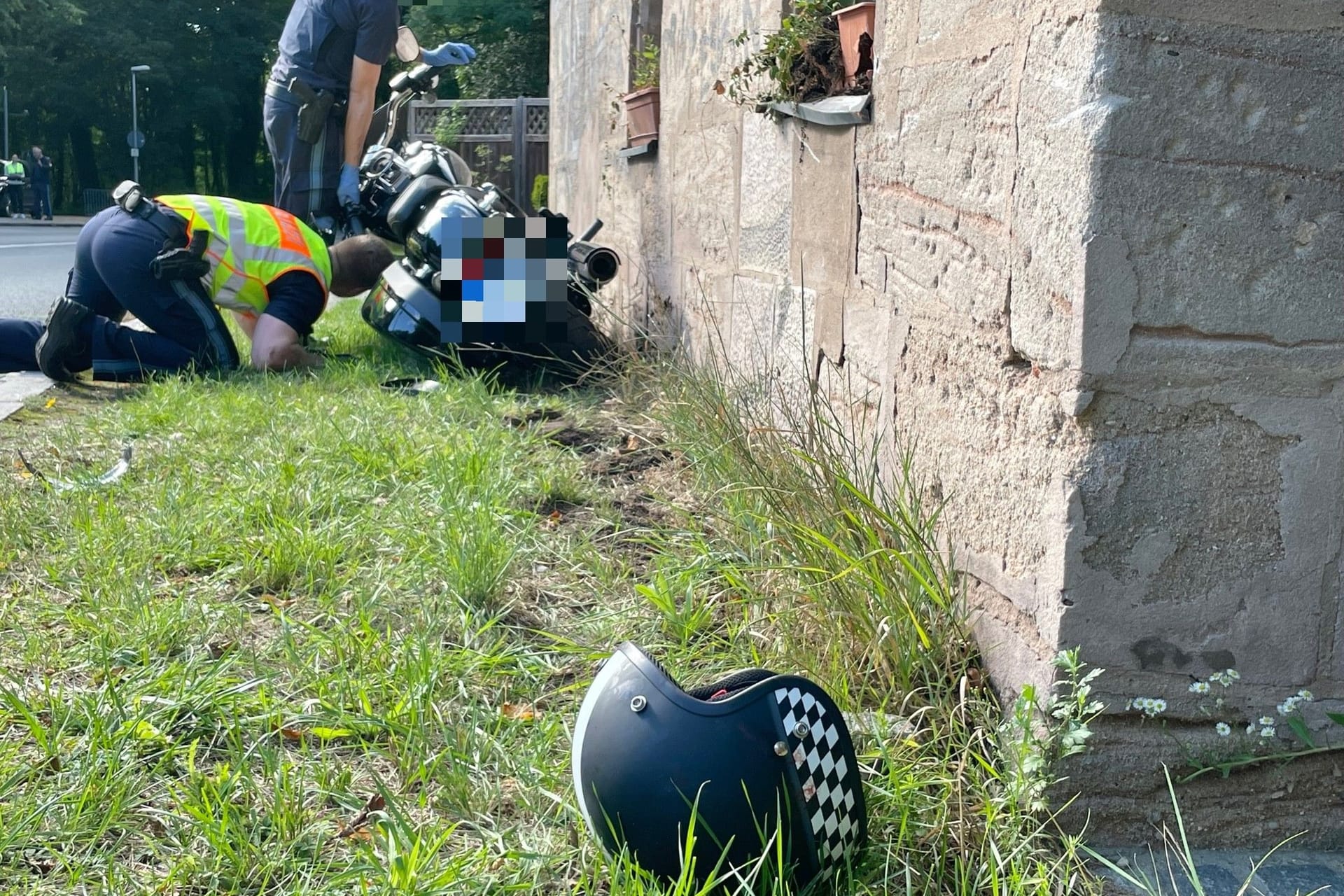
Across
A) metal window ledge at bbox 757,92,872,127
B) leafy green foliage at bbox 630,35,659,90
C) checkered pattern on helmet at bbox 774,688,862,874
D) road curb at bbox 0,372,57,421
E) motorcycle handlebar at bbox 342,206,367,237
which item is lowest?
checkered pattern on helmet at bbox 774,688,862,874

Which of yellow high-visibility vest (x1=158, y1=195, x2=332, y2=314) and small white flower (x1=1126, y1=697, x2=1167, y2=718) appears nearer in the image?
small white flower (x1=1126, y1=697, x2=1167, y2=718)

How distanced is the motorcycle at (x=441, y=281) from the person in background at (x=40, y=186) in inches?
1102

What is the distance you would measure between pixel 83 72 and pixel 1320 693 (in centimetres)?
4633

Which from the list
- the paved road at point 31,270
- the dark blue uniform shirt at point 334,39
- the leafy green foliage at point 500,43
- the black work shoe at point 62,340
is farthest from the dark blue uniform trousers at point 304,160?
the leafy green foliage at point 500,43

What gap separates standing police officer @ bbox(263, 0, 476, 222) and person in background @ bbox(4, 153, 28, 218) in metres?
24.3

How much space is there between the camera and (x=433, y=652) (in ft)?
8.00

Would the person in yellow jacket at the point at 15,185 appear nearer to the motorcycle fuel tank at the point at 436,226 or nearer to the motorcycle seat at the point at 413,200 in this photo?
the motorcycle seat at the point at 413,200

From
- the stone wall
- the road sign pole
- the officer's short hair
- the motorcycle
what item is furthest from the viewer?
the road sign pole

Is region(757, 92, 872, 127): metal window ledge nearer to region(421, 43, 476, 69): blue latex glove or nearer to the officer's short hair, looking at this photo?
the officer's short hair

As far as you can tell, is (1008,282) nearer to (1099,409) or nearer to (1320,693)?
(1099,409)

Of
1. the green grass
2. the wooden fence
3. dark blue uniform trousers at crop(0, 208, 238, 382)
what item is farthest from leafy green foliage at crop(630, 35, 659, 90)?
the wooden fence

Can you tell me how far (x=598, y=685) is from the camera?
179 cm

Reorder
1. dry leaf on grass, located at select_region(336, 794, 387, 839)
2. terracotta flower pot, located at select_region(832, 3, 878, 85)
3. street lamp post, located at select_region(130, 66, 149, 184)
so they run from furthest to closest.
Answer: street lamp post, located at select_region(130, 66, 149, 184) → terracotta flower pot, located at select_region(832, 3, 878, 85) → dry leaf on grass, located at select_region(336, 794, 387, 839)

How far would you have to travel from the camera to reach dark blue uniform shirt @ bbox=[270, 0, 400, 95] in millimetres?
6945
